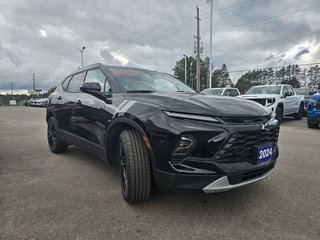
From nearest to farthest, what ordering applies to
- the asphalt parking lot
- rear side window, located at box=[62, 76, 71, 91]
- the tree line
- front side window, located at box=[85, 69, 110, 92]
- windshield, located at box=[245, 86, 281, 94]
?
the asphalt parking lot, front side window, located at box=[85, 69, 110, 92], rear side window, located at box=[62, 76, 71, 91], windshield, located at box=[245, 86, 281, 94], the tree line

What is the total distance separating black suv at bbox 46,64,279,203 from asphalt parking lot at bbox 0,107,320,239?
12.6 inches

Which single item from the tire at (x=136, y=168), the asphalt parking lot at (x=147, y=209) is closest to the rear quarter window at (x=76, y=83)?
the asphalt parking lot at (x=147, y=209)

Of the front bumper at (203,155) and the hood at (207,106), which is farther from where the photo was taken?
the hood at (207,106)

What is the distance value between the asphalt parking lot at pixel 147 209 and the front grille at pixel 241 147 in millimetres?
609

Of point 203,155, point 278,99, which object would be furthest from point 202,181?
point 278,99

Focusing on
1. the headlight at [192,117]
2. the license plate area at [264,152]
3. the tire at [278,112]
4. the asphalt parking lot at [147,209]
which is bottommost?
the asphalt parking lot at [147,209]

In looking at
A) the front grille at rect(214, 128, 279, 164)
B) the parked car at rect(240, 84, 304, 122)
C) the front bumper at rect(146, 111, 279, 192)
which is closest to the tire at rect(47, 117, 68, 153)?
the front bumper at rect(146, 111, 279, 192)

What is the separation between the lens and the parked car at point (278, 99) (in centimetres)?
914

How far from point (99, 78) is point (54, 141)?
6.93 feet

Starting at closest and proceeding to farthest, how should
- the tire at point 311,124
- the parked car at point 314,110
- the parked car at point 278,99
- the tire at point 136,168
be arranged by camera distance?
the tire at point 136,168 → the parked car at point 314,110 → the tire at point 311,124 → the parked car at point 278,99

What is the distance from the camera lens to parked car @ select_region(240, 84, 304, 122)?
9141 mm

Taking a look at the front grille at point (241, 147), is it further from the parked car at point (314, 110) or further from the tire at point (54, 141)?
the parked car at point (314, 110)

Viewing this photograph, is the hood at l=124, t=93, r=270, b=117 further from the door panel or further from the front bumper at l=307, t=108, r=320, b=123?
the front bumper at l=307, t=108, r=320, b=123

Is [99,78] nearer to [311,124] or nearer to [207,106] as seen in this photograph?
[207,106]
